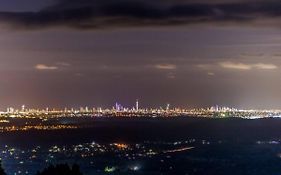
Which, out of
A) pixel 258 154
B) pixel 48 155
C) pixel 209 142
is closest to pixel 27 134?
pixel 209 142

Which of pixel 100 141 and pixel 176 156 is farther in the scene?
pixel 100 141

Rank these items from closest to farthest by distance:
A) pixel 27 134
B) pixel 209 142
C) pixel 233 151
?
pixel 233 151 → pixel 209 142 → pixel 27 134

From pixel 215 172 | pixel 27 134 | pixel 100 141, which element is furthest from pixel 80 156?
pixel 27 134

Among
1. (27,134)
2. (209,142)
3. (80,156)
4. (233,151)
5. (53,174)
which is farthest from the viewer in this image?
(27,134)

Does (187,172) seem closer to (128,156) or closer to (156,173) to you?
(156,173)

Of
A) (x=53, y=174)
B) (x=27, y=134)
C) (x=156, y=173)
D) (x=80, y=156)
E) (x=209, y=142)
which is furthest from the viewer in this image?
(x=27, y=134)

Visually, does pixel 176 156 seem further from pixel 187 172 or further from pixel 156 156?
pixel 187 172

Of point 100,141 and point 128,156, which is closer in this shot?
point 128,156

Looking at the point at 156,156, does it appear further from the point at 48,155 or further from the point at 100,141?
the point at 100,141

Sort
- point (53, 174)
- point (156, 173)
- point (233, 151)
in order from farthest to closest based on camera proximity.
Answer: point (233, 151) → point (156, 173) → point (53, 174)
